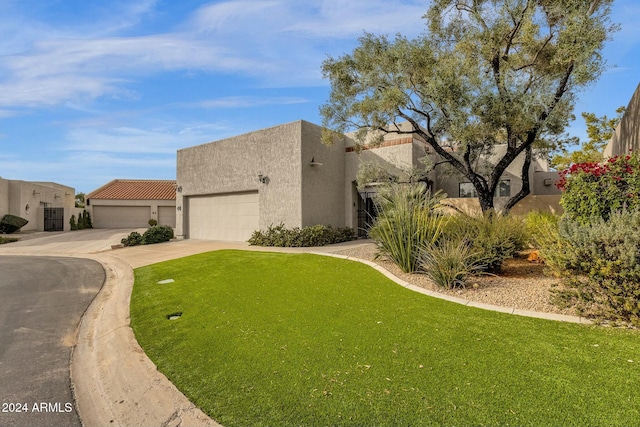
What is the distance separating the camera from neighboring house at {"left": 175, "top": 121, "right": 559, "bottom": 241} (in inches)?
558

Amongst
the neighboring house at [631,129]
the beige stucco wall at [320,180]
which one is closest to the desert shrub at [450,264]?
the neighboring house at [631,129]

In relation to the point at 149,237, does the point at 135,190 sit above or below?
above

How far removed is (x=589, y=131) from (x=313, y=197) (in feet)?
72.3

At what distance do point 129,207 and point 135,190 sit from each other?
2.09 m

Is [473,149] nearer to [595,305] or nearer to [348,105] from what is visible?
[348,105]

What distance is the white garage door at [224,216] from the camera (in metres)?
15.9

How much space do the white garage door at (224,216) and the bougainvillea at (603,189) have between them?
12207 millimetres

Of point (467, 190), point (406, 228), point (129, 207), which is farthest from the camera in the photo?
point (129, 207)

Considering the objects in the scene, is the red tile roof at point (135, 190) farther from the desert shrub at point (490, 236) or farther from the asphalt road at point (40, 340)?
the desert shrub at point (490, 236)

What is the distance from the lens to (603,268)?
3941 mm

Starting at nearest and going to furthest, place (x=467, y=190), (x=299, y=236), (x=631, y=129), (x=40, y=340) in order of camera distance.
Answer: (x=40, y=340), (x=631, y=129), (x=299, y=236), (x=467, y=190)

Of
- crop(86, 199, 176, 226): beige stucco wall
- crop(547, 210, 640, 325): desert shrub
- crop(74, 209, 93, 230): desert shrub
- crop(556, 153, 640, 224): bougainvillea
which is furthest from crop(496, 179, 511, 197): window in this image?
crop(74, 209, 93, 230): desert shrub

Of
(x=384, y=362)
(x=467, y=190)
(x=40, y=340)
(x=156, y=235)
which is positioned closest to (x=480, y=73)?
(x=467, y=190)

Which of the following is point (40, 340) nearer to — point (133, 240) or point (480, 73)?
point (480, 73)
